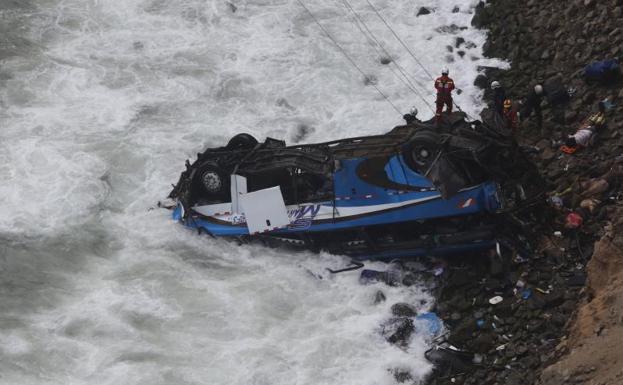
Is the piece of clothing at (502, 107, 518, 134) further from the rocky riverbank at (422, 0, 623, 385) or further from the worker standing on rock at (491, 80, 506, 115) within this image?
the rocky riverbank at (422, 0, 623, 385)

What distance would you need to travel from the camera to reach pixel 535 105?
13094mm

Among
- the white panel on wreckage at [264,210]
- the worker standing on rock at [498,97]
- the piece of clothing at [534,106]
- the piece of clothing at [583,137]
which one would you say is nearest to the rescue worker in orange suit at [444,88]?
the worker standing on rock at [498,97]

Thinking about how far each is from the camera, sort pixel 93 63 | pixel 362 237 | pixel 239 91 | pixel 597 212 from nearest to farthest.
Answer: pixel 597 212, pixel 362 237, pixel 239 91, pixel 93 63

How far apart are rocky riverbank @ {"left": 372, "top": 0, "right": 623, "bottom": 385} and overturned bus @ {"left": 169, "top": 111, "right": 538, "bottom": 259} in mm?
559

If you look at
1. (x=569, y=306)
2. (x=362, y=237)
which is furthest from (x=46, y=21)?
(x=569, y=306)

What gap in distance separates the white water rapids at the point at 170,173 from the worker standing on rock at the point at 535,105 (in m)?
1.81

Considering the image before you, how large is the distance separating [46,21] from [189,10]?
13.5ft

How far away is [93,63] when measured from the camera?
1939cm

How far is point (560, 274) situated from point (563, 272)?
6cm

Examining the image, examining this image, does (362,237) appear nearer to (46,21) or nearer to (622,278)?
(622,278)

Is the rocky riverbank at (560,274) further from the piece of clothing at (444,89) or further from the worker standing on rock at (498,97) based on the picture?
the piece of clothing at (444,89)

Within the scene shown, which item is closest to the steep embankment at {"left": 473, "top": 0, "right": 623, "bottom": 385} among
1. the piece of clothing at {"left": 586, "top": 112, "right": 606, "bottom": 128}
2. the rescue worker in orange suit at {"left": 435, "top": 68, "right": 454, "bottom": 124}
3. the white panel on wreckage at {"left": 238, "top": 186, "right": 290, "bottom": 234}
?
the piece of clothing at {"left": 586, "top": 112, "right": 606, "bottom": 128}

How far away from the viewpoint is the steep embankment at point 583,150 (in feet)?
26.2

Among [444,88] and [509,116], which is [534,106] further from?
[444,88]
